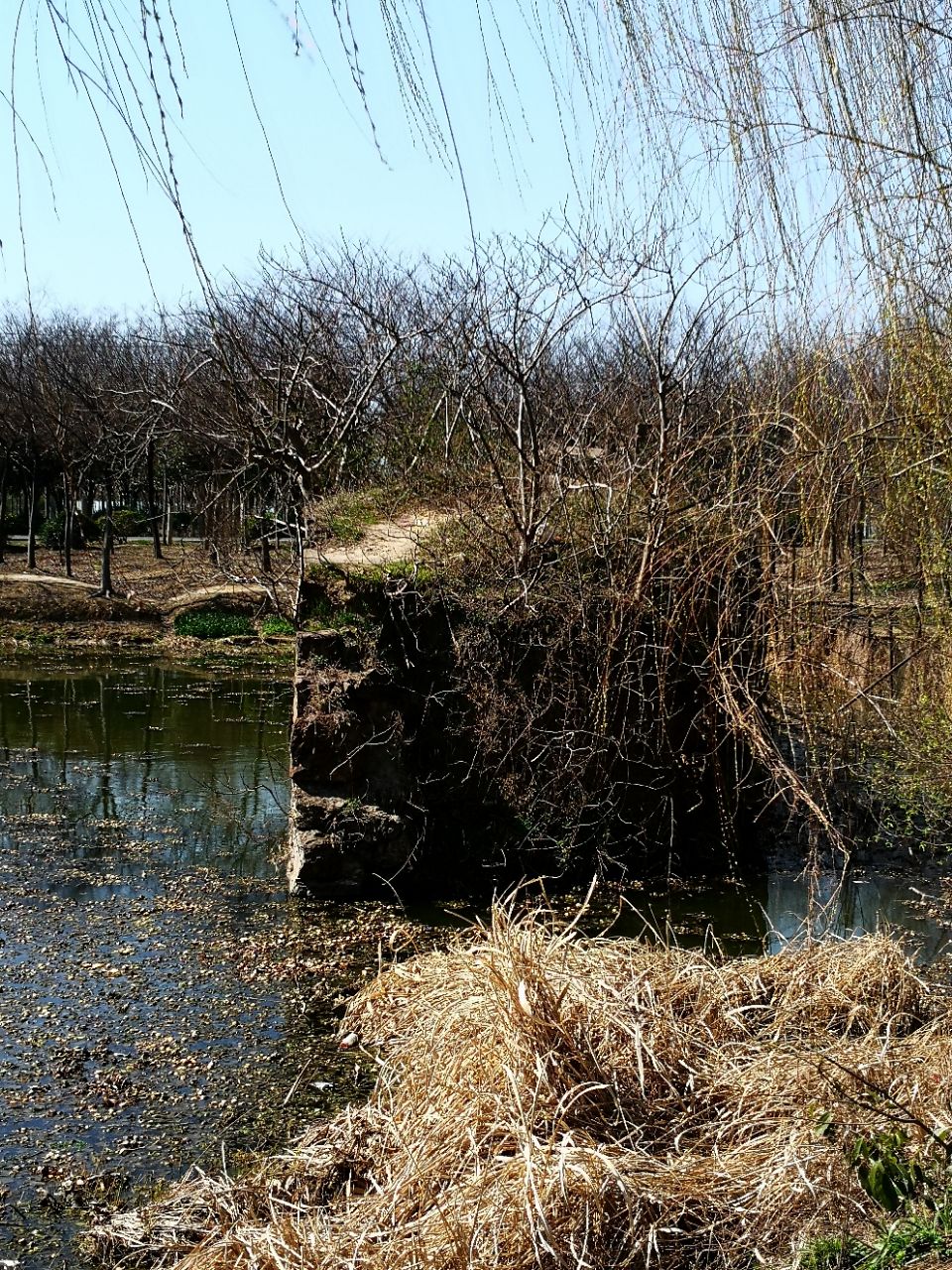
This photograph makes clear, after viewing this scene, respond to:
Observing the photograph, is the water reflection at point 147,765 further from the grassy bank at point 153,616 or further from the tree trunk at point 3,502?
the tree trunk at point 3,502

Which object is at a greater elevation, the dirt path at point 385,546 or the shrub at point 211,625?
the dirt path at point 385,546

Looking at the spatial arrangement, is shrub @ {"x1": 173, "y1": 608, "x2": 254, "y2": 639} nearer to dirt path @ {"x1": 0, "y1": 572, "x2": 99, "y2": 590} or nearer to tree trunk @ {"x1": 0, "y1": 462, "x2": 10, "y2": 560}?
dirt path @ {"x1": 0, "y1": 572, "x2": 99, "y2": 590}

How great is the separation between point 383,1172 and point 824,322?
393cm

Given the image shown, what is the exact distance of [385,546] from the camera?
829cm

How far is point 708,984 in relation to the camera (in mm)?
4625

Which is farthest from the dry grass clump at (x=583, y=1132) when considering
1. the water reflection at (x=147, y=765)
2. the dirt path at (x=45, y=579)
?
the dirt path at (x=45, y=579)

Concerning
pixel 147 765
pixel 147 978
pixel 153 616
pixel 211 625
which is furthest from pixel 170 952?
pixel 153 616

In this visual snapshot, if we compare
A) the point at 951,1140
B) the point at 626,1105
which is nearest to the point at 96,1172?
the point at 626,1105

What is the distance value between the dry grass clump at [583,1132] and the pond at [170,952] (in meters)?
0.45

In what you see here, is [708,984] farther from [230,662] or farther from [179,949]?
[230,662]

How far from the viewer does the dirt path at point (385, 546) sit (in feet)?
25.6

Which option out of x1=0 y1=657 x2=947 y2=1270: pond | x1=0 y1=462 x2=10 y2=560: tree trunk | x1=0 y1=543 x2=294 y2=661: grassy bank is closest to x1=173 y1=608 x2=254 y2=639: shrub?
x1=0 y1=543 x2=294 y2=661: grassy bank

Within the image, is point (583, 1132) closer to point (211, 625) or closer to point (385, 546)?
point (385, 546)

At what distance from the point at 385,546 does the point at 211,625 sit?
450 inches
